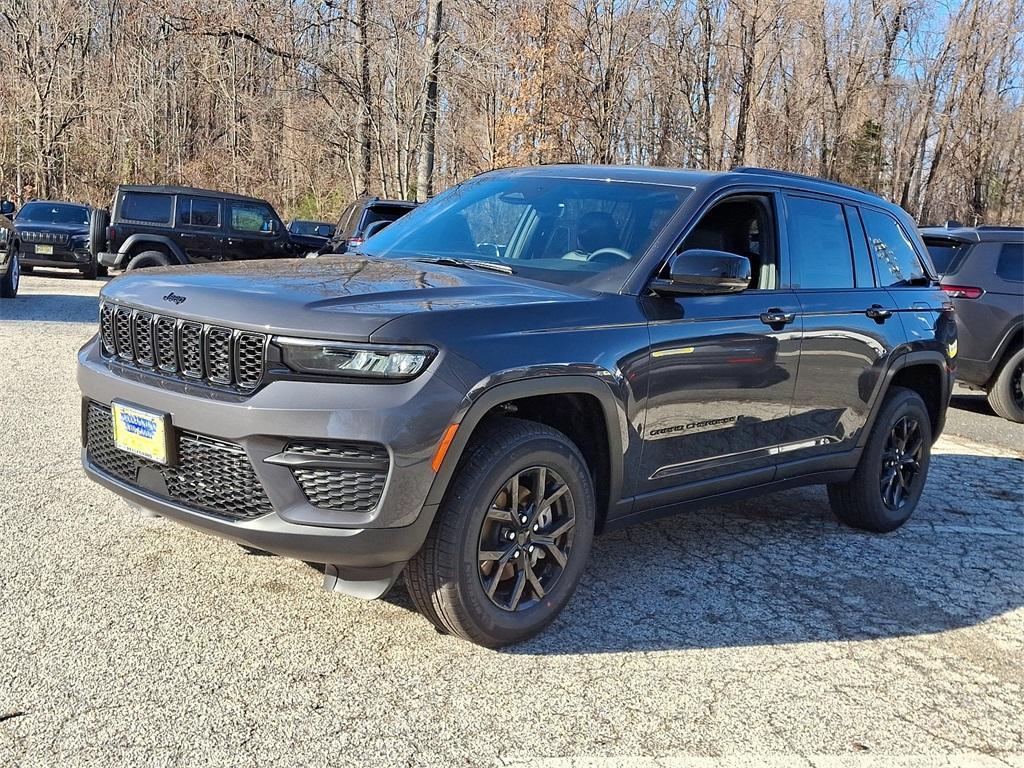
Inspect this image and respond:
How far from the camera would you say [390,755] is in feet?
9.61

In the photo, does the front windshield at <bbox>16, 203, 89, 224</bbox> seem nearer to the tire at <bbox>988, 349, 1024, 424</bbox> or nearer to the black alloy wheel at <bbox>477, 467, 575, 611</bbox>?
the tire at <bbox>988, 349, 1024, 424</bbox>

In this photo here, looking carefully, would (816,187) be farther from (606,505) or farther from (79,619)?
(79,619)

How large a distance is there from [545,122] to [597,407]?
68.3 feet

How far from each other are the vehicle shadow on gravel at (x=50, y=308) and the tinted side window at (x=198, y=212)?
6.99ft

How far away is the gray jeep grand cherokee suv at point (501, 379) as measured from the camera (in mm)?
3240

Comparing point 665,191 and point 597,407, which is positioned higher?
point 665,191

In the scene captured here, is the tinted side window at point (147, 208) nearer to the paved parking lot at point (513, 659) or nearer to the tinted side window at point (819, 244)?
the paved parking lot at point (513, 659)

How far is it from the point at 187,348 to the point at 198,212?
50.2ft

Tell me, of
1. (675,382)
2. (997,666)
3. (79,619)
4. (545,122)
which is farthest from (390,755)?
(545,122)

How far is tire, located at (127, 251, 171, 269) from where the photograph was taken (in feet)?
54.3

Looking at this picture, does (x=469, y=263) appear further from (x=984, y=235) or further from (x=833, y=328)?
(x=984, y=235)

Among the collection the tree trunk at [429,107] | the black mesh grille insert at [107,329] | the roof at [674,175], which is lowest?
the black mesh grille insert at [107,329]

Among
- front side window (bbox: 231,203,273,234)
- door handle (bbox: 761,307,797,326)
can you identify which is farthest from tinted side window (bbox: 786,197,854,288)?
front side window (bbox: 231,203,273,234)

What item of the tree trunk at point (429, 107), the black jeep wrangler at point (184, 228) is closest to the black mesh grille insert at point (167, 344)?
the black jeep wrangler at point (184, 228)
